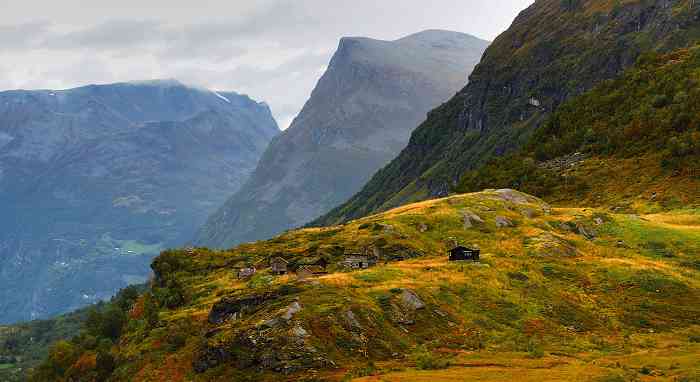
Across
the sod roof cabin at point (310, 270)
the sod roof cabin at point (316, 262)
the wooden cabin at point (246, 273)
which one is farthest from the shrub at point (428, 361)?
the wooden cabin at point (246, 273)

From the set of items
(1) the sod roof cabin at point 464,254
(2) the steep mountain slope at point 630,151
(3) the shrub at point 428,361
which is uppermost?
(2) the steep mountain slope at point 630,151

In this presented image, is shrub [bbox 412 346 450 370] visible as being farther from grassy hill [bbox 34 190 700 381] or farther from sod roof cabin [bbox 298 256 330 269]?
sod roof cabin [bbox 298 256 330 269]

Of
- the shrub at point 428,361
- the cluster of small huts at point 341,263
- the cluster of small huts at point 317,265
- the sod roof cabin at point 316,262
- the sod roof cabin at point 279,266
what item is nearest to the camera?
the shrub at point 428,361

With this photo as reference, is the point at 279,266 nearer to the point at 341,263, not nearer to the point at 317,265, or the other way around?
the point at 317,265

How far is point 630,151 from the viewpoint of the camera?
15412 centimetres

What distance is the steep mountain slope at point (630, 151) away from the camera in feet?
434

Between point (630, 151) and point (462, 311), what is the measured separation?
10788 cm

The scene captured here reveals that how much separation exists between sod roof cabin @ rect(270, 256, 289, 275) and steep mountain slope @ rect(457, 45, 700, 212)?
7294cm

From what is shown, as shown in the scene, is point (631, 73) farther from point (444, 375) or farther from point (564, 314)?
point (444, 375)

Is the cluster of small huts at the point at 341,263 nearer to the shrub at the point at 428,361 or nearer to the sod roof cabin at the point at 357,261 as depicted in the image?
the sod roof cabin at the point at 357,261

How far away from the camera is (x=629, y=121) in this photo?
169375 millimetres

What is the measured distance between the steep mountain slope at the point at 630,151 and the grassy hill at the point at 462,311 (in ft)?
82.1

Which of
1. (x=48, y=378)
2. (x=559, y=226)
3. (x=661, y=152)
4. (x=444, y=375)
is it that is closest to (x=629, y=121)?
(x=661, y=152)

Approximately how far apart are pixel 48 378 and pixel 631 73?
183m
